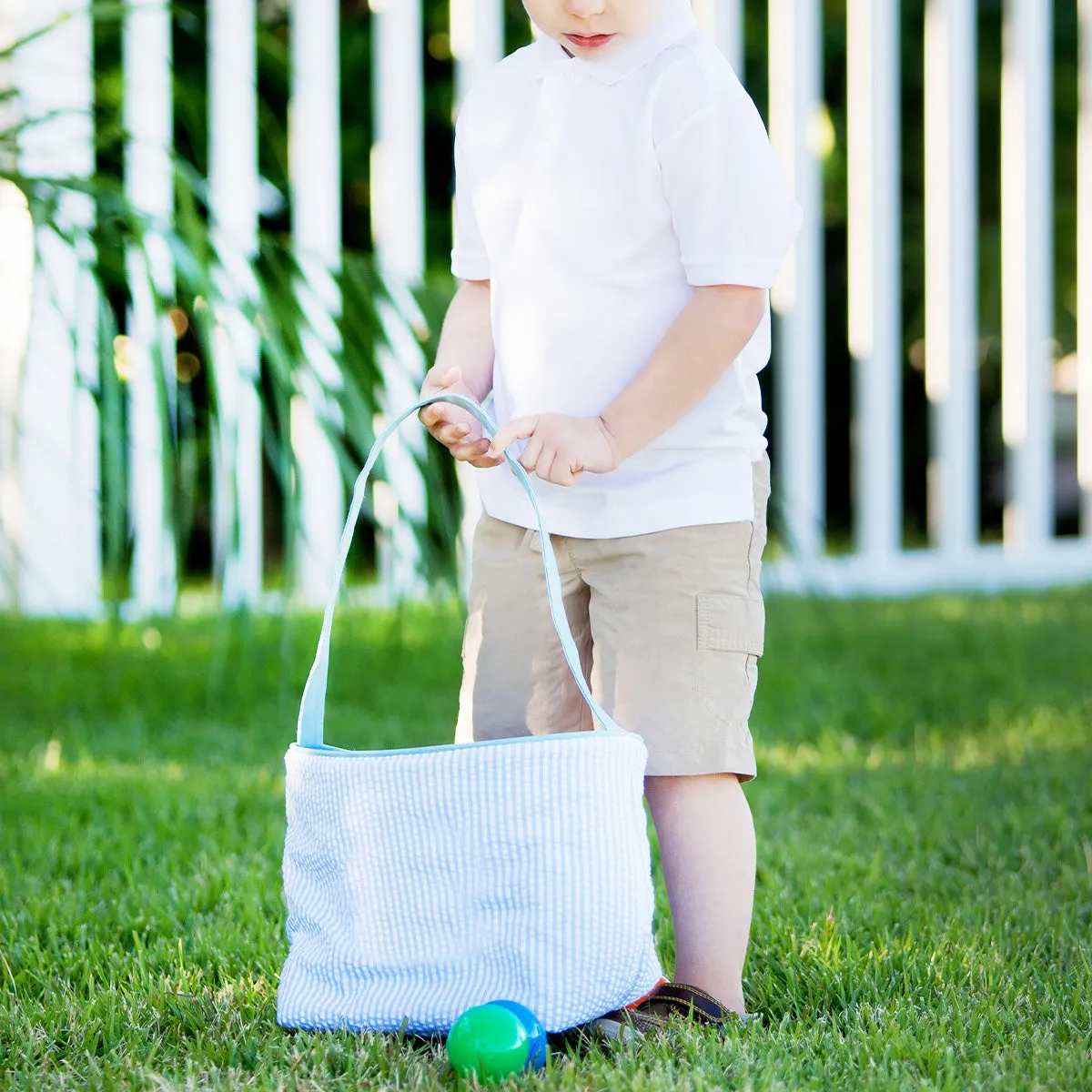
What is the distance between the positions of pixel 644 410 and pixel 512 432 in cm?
11

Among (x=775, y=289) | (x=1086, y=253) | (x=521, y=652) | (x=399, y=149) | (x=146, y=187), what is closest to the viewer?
Result: (x=521, y=652)

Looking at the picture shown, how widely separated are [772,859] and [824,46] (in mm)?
4900

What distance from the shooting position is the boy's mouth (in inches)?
50.4

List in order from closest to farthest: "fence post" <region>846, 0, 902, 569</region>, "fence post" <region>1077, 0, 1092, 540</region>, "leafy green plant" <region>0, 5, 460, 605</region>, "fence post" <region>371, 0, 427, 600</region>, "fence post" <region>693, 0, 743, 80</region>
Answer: "leafy green plant" <region>0, 5, 460, 605</region> → "fence post" <region>371, 0, 427, 600</region> → "fence post" <region>693, 0, 743, 80</region> → "fence post" <region>846, 0, 902, 569</region> → "fence post" <region>1077, 0, 1092, 540</region>

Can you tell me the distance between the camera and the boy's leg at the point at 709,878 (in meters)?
1.28

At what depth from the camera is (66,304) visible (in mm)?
3533

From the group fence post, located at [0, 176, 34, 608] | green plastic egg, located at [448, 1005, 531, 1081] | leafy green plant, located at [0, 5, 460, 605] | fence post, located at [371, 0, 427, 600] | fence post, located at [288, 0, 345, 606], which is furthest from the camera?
fence post, located at [371, 0, 427, 600]

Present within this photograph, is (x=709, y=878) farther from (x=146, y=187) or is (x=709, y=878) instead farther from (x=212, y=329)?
(x=146, y=187)

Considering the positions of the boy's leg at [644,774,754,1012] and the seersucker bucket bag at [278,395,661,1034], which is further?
the boy's leg at [644,774,754,1012]

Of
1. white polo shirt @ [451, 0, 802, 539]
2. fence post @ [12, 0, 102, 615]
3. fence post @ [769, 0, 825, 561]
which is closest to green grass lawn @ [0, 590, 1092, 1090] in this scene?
fence post @ [12, 0, 102, 615]

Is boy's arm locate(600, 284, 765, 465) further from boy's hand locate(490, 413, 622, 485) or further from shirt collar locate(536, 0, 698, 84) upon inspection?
→ shirt collar locate(536, 0, 698, 84)

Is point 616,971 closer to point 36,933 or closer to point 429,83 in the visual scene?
point 36,933

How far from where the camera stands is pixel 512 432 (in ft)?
4.01

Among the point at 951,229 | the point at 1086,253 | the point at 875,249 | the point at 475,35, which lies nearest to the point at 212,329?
the point at 475,35
